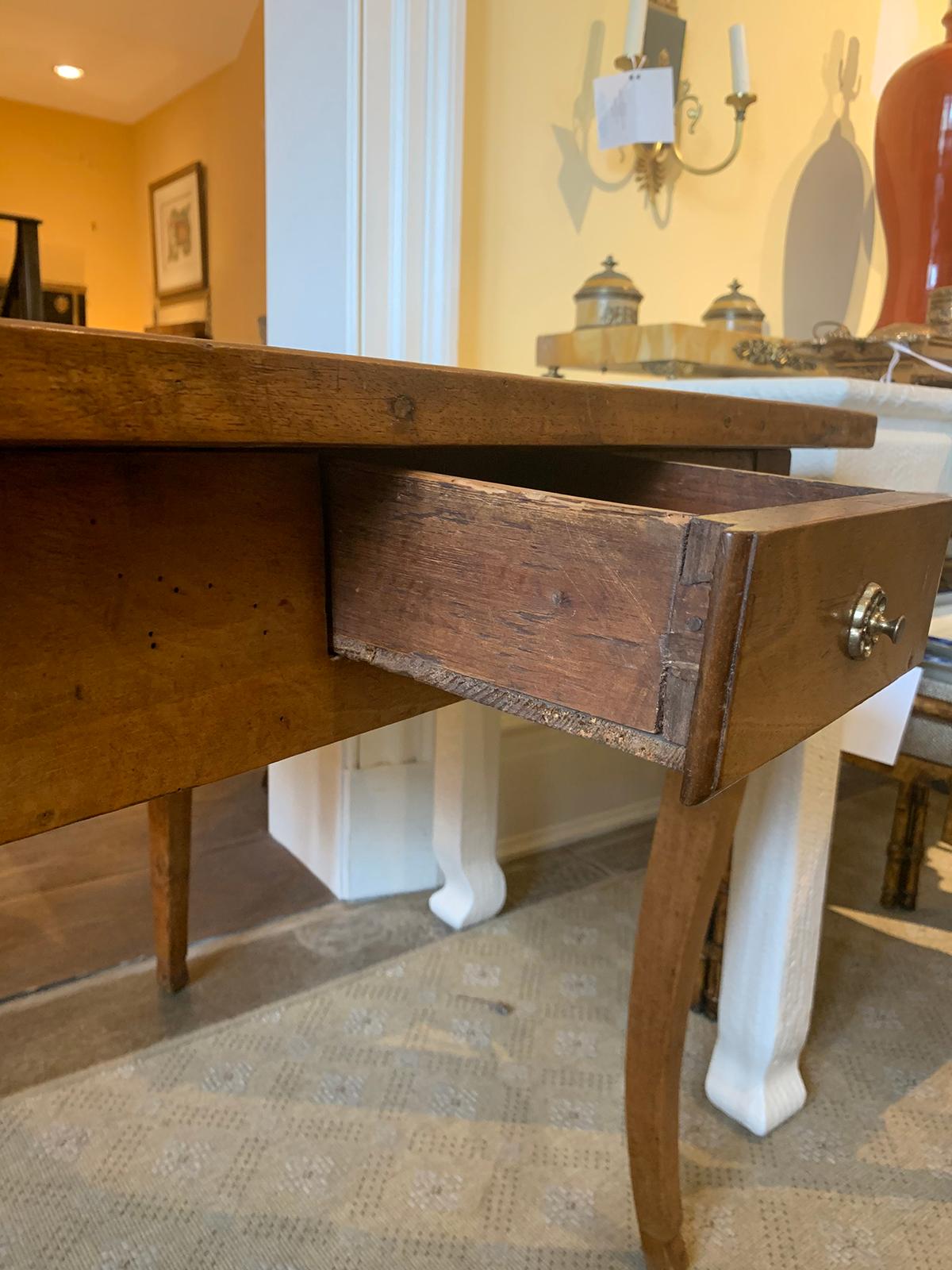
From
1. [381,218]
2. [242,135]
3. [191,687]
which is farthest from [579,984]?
[242,135]

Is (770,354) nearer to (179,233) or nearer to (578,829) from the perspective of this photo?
(578,829)

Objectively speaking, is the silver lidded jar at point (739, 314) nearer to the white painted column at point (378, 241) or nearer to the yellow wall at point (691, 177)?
the yellow wall at point (691, 177)

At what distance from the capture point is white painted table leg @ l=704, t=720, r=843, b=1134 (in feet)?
2.77

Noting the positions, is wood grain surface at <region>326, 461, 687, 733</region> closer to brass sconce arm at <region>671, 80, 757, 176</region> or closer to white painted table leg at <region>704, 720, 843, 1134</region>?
white painted table leg at <region>704, 720, 843, 1134</region>

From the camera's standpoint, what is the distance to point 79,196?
430 cm

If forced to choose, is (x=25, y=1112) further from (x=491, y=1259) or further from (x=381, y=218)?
(x=381, y=218)

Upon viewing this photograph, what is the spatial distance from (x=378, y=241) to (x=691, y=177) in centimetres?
64

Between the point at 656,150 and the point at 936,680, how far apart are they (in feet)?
3.07

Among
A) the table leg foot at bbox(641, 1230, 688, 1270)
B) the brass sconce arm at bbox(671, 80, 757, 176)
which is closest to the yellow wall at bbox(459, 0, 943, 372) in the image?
the brass sconce arm at bbox(671, 80, 757, 176)

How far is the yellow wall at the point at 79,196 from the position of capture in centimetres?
415

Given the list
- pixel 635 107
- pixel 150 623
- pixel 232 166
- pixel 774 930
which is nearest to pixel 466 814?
pixel 774 930

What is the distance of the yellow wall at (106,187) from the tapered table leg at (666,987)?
126 inches

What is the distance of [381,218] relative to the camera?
111 centimetres

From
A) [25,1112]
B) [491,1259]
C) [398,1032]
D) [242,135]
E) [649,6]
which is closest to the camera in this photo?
[491,1259]
